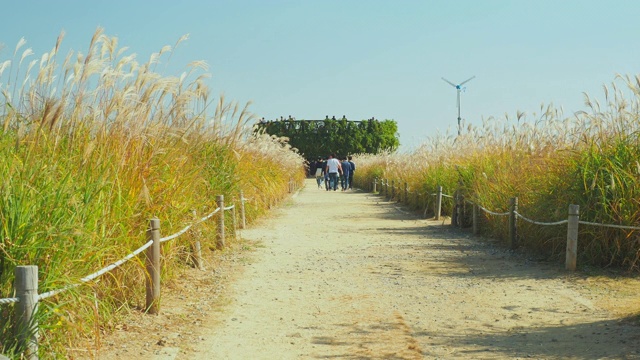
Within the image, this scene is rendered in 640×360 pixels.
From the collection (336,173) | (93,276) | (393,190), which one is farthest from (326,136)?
(93,276)

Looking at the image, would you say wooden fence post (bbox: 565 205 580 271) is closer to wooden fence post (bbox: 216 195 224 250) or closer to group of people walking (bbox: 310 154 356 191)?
wooden fence post (bbox: 216 195 224 250)

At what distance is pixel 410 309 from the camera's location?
630 cm

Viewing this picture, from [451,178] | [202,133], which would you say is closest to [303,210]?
[451,178]

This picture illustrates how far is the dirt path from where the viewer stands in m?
5.07

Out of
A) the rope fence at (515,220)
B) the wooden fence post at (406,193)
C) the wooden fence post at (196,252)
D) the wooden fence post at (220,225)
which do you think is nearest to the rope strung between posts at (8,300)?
the wooden fence post at (196,252)

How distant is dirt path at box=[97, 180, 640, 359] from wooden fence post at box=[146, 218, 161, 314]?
0.42 meters

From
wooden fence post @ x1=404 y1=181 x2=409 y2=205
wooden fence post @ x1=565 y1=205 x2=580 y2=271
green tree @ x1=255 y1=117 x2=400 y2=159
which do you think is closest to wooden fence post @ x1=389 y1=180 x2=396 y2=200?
wooden fence post @ x1=404 y1=181 x2=409 y2=205

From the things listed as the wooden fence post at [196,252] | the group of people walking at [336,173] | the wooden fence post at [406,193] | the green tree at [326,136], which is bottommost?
the wooden fence post at [196,252]

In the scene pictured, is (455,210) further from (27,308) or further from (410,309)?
(27,308)

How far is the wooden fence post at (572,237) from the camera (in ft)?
25.9

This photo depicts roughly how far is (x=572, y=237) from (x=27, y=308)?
583 cm

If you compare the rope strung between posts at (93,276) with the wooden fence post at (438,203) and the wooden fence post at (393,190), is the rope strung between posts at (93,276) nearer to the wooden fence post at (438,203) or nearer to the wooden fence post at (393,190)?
the wooden fence post at (438,203)

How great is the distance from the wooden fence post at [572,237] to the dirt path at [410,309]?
0.56 ft

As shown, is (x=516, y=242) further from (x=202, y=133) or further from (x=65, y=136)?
(x=65, y=136)
